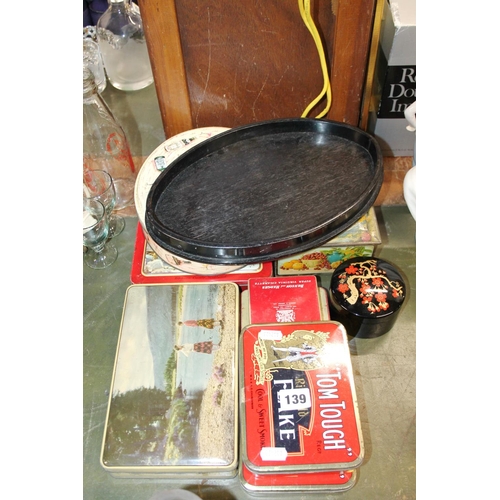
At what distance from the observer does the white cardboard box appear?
30.5 inches

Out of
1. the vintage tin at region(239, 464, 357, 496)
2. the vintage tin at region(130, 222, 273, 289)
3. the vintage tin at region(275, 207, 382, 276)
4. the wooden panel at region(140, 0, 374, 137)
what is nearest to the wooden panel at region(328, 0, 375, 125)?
the wooden panel at region(140, 0, 374, 137)

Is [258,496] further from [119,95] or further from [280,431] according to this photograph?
[119,95]

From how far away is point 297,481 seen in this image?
64 centimetres

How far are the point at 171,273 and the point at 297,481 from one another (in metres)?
0.36

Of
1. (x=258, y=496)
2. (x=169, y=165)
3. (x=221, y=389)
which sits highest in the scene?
(x=169, y=165)

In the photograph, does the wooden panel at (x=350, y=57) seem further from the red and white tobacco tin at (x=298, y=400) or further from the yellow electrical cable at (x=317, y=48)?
the red and white tobacco tin at (x=298, y=400)

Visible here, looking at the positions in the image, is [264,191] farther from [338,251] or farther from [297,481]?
[297,481]

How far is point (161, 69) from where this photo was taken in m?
0.79

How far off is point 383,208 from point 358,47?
0.30m

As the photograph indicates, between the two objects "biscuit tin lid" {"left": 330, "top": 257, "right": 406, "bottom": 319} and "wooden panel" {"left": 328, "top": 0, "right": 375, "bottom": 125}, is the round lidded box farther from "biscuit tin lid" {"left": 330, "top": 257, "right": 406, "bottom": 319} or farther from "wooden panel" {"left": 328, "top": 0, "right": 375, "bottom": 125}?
"wooden panel" {"left": 328, "top": 0, "right": 375, "bottom": 125}

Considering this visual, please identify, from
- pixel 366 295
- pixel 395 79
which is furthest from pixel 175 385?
pixel 395 79

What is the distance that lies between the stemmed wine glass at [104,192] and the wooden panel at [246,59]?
0.45 feet

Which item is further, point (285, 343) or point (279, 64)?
point (279, 64)

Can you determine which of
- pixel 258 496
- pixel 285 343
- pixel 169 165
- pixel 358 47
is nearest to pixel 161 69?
pixel 169 165
